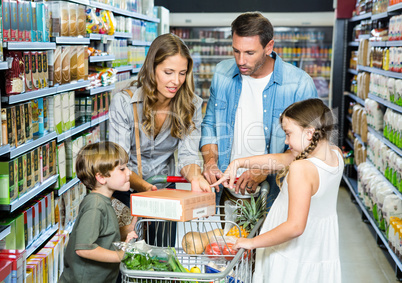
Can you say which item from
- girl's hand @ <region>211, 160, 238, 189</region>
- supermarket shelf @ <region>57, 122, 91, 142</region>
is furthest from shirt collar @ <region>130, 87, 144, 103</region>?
supermarket shelf @ <region>57, 122, 91, 142</region>

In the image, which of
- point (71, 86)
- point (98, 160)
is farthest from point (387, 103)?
point (98, 160)

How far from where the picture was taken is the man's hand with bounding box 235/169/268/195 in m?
2.18

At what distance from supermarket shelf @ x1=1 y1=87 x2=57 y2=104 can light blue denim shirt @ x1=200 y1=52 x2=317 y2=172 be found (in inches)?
→ 45.7

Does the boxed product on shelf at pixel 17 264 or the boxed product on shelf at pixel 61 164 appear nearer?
the boxed product on shelf at pixel 17 264

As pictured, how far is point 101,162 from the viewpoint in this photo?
7.13ft

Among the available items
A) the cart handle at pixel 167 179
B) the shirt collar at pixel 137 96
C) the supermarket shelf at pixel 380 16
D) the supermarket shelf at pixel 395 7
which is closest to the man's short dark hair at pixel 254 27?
the shirt collar at pixel 137 96

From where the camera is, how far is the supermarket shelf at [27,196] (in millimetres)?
2978

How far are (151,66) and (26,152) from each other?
57.5 inches

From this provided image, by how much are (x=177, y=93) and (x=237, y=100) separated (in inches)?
15.7

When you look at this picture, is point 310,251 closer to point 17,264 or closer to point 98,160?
point 98,160

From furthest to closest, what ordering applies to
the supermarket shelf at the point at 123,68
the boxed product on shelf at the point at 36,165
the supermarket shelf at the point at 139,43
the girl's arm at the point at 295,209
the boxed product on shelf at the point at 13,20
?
the supermarket shelf at the point at 139,43, the supermarket shelf at the point at 123,68, the boxed product on shelf at the point at 36,165, the boxed product on shelf at the point at 13,20, the girl's arm at the point at 295,209

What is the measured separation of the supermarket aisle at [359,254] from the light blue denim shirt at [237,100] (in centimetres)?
189

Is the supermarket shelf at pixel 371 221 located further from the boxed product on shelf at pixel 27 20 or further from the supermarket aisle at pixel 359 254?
the boxed product on shelf at pixel 27 20

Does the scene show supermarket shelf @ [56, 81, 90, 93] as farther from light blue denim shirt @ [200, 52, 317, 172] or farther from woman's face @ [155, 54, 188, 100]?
woman's face @ [155, 54, 188, 100]
